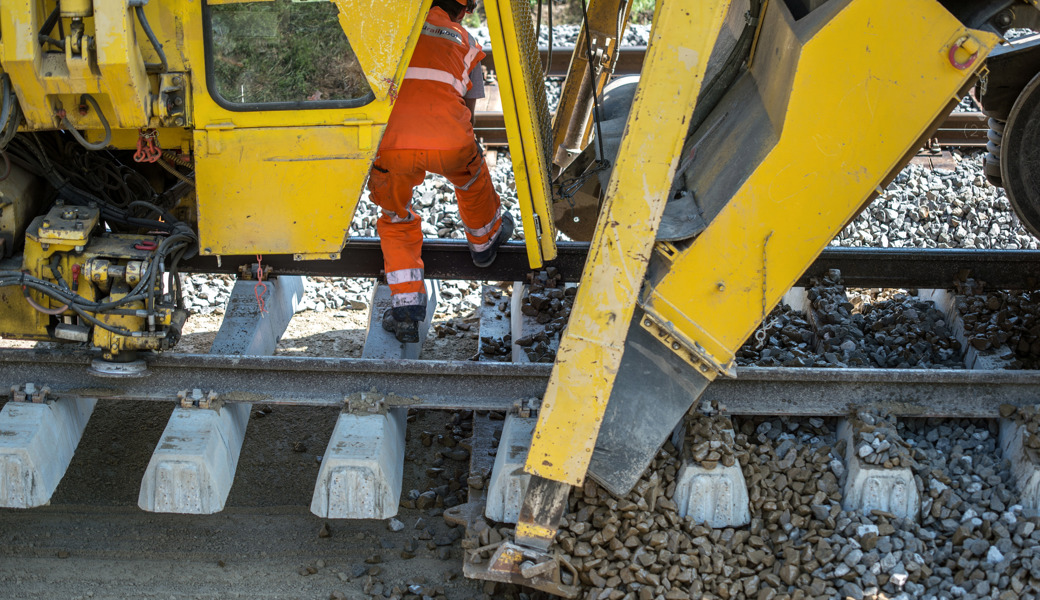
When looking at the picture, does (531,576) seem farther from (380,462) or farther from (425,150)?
(425,150)

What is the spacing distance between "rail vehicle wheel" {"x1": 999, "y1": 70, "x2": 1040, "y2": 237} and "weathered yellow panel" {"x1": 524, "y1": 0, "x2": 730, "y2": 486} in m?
2.04

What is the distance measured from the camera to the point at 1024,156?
12.9 feet

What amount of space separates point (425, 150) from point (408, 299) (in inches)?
29.9

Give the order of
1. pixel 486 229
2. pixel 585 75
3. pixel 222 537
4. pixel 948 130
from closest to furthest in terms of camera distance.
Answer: pixel 222 537 → pixel 486 229 → pixel 585 75 → pixel 948 130

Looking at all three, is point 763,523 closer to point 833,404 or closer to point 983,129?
point 833,404

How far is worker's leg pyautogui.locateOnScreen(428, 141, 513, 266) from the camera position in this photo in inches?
159

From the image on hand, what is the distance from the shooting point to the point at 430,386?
148 inches

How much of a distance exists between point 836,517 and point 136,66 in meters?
3.00

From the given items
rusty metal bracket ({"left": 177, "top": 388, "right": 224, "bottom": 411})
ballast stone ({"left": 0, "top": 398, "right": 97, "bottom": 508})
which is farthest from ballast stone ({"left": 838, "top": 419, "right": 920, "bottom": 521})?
ballast stone ({"left": 0, "top": 398, "right": 97, "bottom": 508})

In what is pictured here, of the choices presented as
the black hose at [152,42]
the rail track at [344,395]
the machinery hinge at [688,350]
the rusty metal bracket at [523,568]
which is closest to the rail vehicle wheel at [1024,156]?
the rail track at [344,395]

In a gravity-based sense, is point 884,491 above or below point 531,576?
above

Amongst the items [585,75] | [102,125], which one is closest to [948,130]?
[585,75]

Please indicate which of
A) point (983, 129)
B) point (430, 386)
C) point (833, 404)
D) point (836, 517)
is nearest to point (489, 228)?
point (430, 386)

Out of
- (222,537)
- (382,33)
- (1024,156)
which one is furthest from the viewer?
(1024,156)
